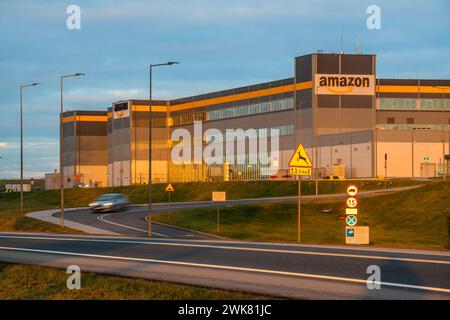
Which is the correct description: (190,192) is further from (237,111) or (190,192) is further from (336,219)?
(336,219)

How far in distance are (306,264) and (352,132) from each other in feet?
266

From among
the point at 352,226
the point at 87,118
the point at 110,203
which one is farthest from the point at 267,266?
the point at 87,118

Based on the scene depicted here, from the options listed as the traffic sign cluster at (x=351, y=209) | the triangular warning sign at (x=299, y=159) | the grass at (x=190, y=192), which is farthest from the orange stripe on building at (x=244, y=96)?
the traffic sign cluster at (x=351, y=209)

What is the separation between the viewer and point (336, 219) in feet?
188

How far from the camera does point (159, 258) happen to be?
62.6ft

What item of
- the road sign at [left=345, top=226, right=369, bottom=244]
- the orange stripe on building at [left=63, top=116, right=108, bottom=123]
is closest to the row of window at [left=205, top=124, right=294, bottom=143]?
the orange stripe on building at [left=63, top=116, right=108, bottom=123]

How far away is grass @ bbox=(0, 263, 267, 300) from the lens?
1267cm

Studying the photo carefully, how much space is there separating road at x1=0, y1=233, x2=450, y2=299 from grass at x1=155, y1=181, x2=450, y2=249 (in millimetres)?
22618

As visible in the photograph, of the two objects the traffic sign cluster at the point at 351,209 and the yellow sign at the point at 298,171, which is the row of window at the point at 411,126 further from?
the traffic sign cluster at the point at 351,209

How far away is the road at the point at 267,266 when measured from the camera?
13.1m

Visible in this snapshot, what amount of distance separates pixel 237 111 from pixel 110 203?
53.1 meters

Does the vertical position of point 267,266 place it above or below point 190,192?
above
